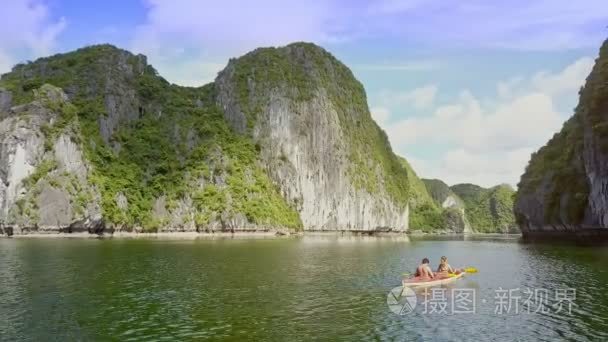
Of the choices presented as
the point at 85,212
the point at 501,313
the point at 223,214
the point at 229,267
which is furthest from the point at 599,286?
the point at 223,214

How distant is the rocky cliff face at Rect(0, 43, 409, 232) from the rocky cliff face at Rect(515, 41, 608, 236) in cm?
7299

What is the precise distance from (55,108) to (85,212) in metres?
30.3

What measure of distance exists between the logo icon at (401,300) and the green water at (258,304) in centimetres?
55

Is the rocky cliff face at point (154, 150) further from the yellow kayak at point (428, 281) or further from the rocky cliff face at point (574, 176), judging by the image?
the yellow kayak at point (428, 281)

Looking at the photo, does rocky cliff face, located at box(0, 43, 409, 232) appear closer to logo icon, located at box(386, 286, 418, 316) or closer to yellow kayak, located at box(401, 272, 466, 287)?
yellow kayak, located at box(401, 272, 466, 287)

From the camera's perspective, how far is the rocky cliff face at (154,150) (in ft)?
390

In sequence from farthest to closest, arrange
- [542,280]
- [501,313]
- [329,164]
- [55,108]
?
[329,164]
[55,108]
[542,280]
[501,313]

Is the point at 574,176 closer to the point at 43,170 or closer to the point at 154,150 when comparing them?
the point at 43,170

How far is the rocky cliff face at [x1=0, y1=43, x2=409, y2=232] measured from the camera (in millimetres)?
119000

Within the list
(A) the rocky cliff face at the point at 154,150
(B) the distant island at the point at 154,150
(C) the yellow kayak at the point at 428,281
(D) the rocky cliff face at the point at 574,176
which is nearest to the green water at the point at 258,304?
(C) the yellow kayak at the point at 428,281

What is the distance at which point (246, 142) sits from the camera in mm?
178875

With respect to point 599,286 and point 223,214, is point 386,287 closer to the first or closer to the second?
point 599,286

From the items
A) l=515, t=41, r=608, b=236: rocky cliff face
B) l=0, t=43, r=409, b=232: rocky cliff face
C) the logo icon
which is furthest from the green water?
l=0, t=43, r=409, b=232: rocky cliff face

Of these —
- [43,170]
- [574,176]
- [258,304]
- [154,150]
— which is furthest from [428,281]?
[154,150]
